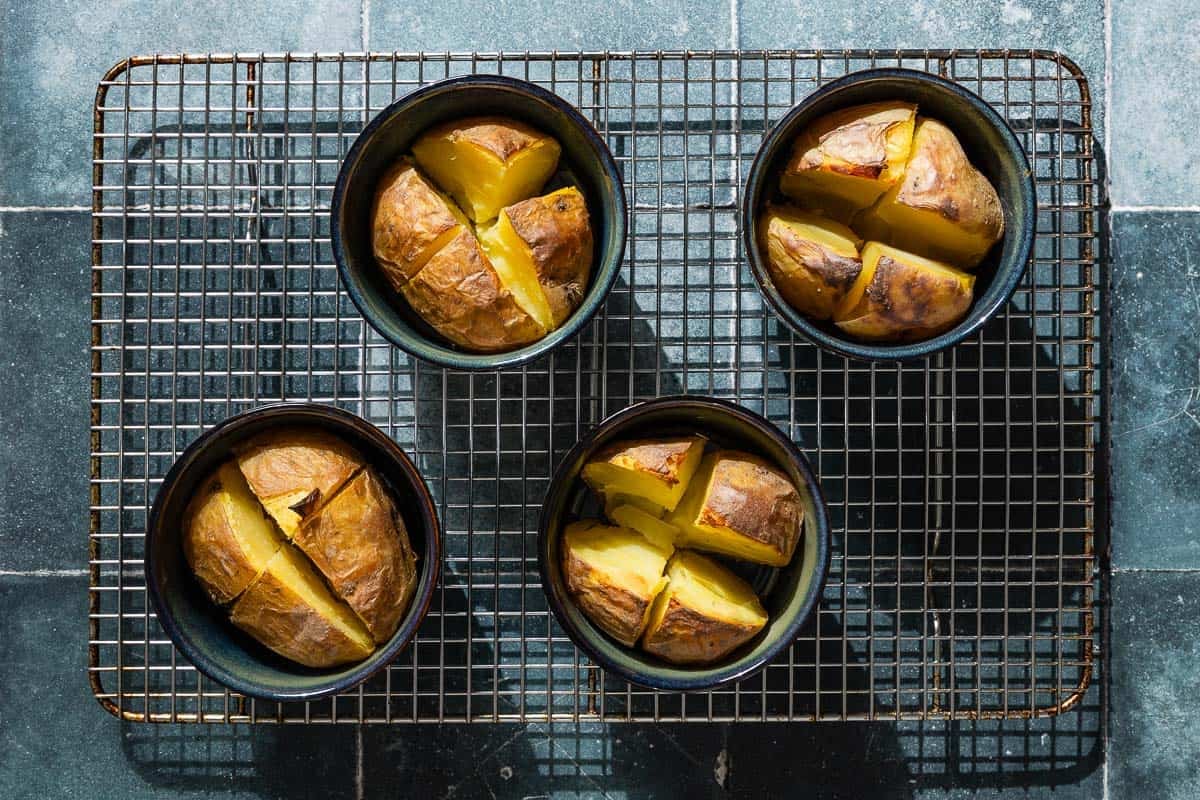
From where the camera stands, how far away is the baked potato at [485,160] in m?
1.26

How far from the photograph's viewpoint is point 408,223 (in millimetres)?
1244

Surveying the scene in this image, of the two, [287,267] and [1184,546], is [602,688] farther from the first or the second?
[1184,546]

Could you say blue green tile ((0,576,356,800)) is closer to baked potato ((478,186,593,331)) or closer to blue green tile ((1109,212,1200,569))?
baked potato ((478,186,593,331))

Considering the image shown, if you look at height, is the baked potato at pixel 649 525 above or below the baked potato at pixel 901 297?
below

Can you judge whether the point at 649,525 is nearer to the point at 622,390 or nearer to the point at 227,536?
the point at 622,390

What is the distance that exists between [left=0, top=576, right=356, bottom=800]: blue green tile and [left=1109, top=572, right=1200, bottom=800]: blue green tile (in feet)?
3.60

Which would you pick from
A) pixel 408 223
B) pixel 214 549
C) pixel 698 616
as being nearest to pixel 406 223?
pixel 408 223

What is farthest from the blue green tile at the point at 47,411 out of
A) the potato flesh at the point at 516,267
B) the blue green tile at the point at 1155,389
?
the blue green tile at the point at 1155,389

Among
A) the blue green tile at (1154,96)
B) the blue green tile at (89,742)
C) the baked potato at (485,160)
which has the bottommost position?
the blue green tile at (89,742)

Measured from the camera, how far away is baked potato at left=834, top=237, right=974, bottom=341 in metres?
1.23

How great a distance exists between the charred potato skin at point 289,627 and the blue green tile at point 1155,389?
42.8 inches

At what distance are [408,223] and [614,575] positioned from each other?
1.54 ft

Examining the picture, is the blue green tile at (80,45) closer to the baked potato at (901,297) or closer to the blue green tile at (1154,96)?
the baked potato at (901,297)

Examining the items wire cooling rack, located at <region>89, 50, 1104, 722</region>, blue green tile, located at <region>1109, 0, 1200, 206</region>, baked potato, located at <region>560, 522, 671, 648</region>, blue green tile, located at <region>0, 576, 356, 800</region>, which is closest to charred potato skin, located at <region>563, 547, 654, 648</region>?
baked potato, located at <region>560, 522, 671, 648</region>
